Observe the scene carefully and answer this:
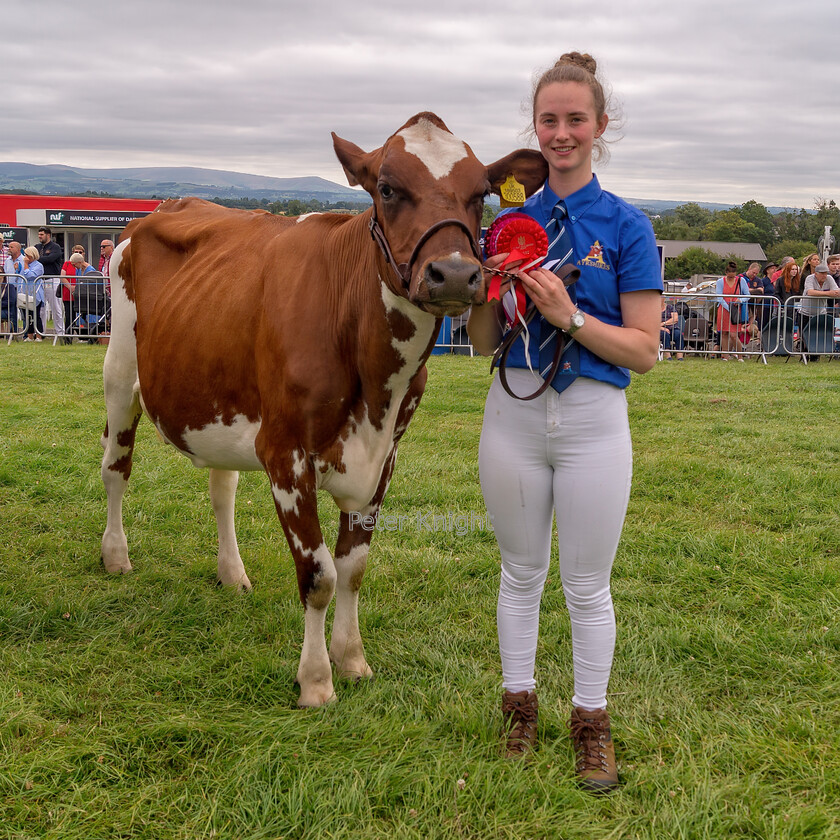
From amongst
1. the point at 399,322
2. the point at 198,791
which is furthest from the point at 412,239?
the point at 198,791

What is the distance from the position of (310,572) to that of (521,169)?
1.87 m

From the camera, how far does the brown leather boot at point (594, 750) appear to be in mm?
2951

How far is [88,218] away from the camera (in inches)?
1265

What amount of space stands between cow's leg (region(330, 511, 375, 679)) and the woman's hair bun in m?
2.09

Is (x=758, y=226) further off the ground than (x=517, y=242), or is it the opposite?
(x=758, y=226)

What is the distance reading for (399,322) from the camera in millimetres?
3268

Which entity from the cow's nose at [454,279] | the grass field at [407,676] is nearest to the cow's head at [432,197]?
the cow's nose at [454,279]

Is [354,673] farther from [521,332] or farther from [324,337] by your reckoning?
[521,332]

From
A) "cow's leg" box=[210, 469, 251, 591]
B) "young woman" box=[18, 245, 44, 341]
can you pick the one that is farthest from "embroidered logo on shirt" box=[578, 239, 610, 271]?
"young woman" box=[18, 245, 44, 341]

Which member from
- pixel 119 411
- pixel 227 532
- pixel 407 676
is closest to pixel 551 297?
pixel 407 676

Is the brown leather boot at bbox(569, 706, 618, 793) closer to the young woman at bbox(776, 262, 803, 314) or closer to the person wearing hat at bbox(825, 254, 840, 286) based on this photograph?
the young woman at bbox(776, 262, 803, 314)

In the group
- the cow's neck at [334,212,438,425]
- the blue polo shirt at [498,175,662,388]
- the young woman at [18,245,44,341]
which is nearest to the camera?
the blue polo shirt at [498,175,662,388]

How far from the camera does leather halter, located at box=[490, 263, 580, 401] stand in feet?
9.22

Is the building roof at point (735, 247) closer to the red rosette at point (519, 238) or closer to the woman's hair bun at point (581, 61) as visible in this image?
the woman's hair bun at point (581, 61)
